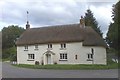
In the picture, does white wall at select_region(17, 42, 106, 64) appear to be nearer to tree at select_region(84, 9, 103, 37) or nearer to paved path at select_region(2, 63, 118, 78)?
paved path at select_region(2, 63, 118, 78)

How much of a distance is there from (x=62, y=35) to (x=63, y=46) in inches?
105

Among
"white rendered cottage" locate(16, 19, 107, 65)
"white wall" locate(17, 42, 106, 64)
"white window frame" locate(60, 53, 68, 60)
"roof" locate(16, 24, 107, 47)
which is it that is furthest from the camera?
"white window frame" locate(60, 53, 68, 60)

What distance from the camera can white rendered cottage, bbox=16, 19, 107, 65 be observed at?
168 feet

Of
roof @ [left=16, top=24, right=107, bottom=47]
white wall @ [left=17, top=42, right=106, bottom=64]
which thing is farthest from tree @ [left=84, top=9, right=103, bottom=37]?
white wall @ [left=17, top=42, right=106, bottom=64]

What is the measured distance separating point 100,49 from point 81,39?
4.19m

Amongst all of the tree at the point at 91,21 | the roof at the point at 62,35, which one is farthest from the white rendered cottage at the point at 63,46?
the tree at the point at 91,21

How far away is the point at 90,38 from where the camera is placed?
52.2 m

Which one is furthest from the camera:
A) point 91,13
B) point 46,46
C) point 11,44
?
point 11,44

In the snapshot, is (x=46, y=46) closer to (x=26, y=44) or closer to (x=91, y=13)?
(x=26, y=44)

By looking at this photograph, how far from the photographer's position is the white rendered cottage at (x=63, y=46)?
51250mm

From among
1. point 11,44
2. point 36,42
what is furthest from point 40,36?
point 11,44

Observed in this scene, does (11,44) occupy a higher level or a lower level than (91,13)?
lower

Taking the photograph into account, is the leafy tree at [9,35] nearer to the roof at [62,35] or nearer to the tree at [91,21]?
the tree at [91,21]

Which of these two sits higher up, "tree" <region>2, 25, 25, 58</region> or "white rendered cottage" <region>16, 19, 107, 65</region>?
"tree" <region>2, 25, 25, 58</region>
